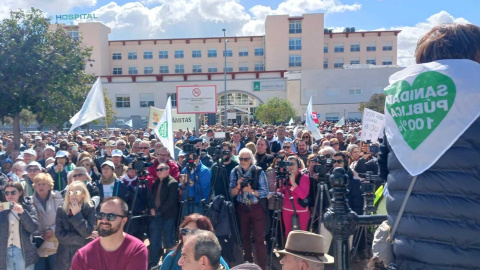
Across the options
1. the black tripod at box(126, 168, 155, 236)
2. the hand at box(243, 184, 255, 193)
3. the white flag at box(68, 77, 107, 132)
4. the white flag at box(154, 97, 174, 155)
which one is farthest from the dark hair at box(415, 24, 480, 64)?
the white flag at box(68, 77, 107, 132)

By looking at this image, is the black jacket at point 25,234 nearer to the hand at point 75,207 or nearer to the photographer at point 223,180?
the hand at point 75,207

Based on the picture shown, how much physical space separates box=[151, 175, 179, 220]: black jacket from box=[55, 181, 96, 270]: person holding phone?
145 cm

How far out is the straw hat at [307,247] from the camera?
292 cm

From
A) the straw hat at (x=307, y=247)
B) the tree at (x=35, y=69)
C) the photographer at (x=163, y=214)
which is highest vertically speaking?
the tree at (x=35, y=69)

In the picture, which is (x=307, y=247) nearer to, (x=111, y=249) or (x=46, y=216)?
(x=111, y=249)

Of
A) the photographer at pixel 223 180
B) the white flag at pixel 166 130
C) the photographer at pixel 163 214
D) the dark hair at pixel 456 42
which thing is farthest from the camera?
the white flag at pixel 166 130

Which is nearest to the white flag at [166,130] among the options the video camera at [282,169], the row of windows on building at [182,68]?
the video camera at [282,169]

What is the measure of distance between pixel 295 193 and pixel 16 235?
3971 mm

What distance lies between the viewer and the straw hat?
2.92 meters

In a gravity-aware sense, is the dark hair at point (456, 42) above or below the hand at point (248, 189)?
above

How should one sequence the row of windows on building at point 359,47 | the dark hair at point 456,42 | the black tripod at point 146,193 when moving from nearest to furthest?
the dark hair at point 456,42 < the black tripod at point 146,193 < the row of windows on building at point 359,47

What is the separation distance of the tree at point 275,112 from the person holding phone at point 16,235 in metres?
38.3

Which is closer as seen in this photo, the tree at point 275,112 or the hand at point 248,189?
the hand at point 248,189

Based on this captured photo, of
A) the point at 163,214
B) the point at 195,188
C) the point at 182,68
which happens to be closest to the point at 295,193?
the point at 195,188
